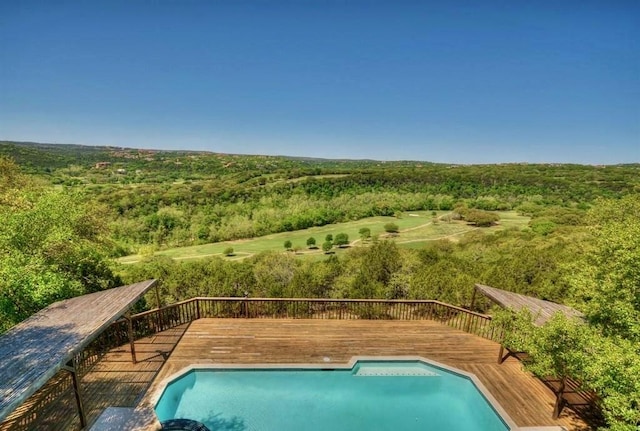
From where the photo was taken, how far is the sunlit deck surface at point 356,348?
826 centimetres

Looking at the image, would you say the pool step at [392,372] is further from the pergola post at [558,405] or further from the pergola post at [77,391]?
the pergola post at [77,391]

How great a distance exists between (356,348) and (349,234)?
44528mm

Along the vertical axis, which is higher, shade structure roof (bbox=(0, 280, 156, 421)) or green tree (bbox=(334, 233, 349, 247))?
shade structure roof (bbox=(0, 280, 156, 421))

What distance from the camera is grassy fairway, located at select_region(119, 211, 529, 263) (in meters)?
46.4

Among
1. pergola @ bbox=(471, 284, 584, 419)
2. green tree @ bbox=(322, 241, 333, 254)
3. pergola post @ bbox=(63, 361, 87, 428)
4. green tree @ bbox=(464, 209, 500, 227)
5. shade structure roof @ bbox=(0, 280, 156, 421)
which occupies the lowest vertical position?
green tree @ bbox=(322, 241, 333, 254)

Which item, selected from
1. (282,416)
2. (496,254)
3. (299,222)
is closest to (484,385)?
(282,416)

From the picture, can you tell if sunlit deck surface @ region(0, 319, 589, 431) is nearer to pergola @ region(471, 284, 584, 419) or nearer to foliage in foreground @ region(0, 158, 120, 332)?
pergola @ region(471, 284, 584, 419)

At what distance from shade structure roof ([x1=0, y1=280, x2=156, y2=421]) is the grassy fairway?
35457 mm

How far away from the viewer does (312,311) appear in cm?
1238

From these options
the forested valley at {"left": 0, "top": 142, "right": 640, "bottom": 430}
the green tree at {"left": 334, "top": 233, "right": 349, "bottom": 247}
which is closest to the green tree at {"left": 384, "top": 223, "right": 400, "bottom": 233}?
the green tree at {"left": 334, "top": 233, "right": 349, "bottom": 247}

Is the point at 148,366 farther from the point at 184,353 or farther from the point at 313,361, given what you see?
the point at 313,361

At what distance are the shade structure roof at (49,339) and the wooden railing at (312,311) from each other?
2.88 meters

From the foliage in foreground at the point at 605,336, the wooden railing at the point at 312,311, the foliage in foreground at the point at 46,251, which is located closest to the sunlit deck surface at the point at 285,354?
the wooden railing at the point at 312,311

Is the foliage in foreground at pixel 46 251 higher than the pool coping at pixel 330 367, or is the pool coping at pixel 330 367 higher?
the foliage in foreground at pixel 46 251
